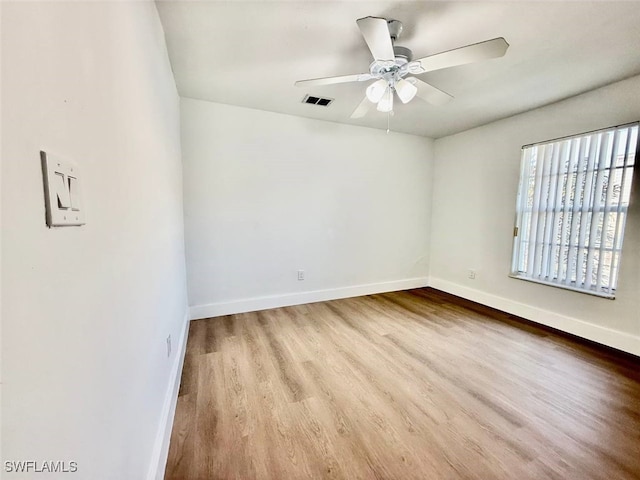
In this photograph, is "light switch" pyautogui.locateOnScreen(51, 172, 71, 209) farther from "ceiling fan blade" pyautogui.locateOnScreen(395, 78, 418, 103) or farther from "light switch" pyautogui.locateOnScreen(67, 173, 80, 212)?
"ceiling fan blade" pyautogui.locateOnScreen(395, 78, 418, 103)

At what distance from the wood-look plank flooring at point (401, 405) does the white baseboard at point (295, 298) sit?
0.25 m

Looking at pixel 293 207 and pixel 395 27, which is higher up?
pixel 395 27

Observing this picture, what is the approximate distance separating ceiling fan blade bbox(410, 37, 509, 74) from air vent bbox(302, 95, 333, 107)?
1240 mm

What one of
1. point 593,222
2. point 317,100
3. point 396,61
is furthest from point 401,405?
point 317,100

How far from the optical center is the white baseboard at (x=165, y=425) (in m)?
1.12

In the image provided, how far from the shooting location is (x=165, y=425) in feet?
4.39


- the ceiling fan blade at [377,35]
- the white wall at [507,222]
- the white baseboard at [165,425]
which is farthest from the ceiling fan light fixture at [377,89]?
the white baseboard at [165,425]

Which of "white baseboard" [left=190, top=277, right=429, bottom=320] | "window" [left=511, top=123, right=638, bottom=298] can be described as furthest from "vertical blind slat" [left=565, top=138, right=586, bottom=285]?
"white baseboard" [left=190, top=277, right=429, bottom=320]

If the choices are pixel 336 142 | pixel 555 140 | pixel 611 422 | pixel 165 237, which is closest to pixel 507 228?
pixel 555 140

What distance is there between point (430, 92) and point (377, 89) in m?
0.42

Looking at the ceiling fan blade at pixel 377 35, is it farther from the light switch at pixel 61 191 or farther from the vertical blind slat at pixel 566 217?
the vertical blind slat at pixel 566 217

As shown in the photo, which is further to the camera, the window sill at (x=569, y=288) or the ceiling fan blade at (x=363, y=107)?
the window sill at (x=569, y=288)

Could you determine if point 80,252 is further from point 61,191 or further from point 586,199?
point 586,199

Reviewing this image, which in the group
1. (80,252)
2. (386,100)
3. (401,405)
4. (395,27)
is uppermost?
(395,27)
